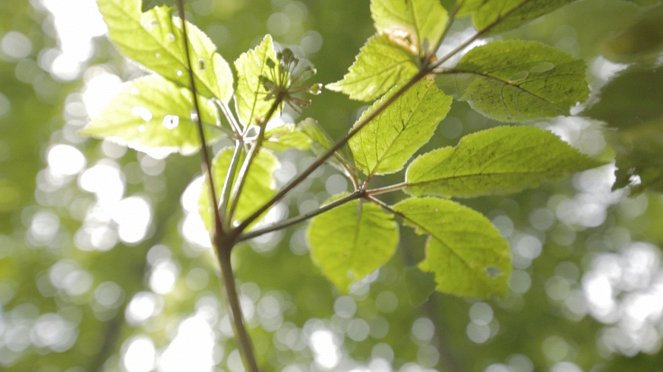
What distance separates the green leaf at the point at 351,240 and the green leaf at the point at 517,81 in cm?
22

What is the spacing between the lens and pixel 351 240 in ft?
2.78

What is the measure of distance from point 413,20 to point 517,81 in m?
0.15

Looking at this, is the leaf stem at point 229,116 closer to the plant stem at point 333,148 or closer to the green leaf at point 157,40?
the green leaf at point 157,40

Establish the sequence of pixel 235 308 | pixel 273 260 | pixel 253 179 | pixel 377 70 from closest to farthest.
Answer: pixel 235 308, pixel 377 70, pixel 253 179, pixel 273 260

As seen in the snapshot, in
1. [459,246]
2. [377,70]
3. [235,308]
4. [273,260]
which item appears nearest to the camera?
[235,308]

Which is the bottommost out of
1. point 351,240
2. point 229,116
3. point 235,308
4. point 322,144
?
point 235,308

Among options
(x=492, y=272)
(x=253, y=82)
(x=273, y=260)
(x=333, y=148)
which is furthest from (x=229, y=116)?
(x=273, y=260)

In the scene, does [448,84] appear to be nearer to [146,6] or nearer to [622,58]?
[622,58]

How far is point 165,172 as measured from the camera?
5758 millimetres

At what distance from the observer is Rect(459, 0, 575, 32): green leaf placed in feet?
Answer: 2.01

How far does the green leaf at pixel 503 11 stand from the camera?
0.61 m

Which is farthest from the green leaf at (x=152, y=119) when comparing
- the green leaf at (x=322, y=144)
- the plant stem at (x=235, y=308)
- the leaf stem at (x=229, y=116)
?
the plant stem at (x=235, y=308)

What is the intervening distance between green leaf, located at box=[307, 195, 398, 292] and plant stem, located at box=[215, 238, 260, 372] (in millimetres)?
232

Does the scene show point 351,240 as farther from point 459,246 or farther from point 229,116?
point 229,116
